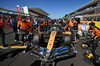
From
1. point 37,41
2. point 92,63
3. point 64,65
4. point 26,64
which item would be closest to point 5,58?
point 26,64

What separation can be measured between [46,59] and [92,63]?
5.24 feet

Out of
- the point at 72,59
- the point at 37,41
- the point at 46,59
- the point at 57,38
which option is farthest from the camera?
the point at 57,38

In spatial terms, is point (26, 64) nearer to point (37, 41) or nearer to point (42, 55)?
point (42, 55)

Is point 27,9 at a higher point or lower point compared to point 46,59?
higher

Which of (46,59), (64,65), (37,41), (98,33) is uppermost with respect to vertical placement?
(98,33)

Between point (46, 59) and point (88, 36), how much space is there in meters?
3.50

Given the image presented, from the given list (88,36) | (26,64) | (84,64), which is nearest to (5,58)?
(26,64)

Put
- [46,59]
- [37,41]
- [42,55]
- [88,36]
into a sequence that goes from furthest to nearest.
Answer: [88,36], [37,41], [42,55], [46,59]

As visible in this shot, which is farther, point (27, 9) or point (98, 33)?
point (27, 9)

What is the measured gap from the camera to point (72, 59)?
2.59m

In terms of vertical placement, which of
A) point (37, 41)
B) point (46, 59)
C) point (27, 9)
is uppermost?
point (27, 9)

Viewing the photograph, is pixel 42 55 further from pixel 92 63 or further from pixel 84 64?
pixel 92 63

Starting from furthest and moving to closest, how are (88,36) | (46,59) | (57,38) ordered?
(88,36)
(57,38)
(46,59)

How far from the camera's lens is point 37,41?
3.13 meters
